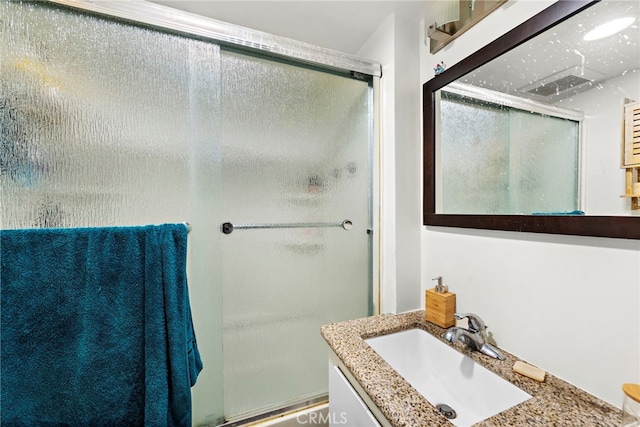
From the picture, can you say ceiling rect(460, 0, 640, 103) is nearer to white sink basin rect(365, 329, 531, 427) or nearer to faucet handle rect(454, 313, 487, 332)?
faucet handle rect(454, 313, 487, 332)

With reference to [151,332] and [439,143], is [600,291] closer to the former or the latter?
[439,143]

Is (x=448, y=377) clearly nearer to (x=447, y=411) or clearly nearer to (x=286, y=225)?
(x=447, y=411)

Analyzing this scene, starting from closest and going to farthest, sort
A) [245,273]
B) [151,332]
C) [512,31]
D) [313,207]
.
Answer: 1. [151,332]
2. [512,31]
3. [245,273]
4. [313,207]

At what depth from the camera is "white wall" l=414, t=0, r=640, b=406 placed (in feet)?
1.85

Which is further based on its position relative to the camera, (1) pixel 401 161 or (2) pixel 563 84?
(1) pixel 401 161

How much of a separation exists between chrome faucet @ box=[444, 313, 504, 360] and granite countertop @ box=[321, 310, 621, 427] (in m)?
0.02

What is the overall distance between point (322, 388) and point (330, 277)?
552mm

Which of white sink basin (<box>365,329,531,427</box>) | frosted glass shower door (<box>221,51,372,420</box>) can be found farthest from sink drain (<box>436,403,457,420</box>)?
frosted glass shower door (<box>221,51,372,420</box>)

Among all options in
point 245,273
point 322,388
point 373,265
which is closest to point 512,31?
point 373,265

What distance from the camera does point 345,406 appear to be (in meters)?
0.77

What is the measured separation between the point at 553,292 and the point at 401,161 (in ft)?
2.30

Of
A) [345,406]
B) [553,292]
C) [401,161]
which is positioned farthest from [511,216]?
[345,406]

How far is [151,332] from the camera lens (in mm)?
652

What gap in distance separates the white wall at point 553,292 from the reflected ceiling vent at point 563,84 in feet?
0.69
